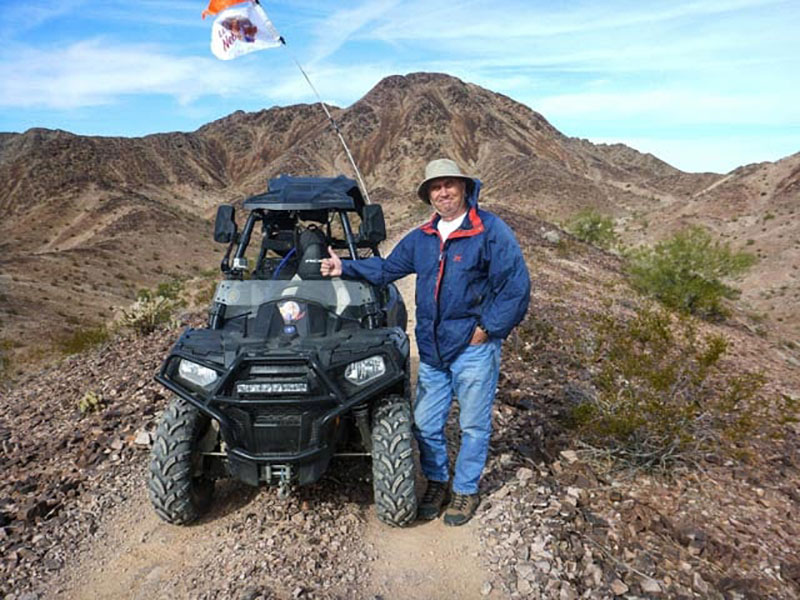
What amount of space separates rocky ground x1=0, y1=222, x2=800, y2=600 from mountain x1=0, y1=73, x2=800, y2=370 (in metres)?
15.5

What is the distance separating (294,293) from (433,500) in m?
1.76

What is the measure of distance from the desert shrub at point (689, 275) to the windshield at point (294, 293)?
11.1 metres

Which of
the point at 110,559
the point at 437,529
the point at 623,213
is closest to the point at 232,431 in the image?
the point at 110,559

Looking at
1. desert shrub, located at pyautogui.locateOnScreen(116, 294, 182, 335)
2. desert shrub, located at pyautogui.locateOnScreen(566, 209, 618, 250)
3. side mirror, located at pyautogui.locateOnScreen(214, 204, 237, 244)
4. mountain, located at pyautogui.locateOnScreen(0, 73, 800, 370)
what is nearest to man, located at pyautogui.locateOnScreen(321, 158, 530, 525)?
side mirror, located at pyautogui.locateOnScreen(214, 204, 237, 244)

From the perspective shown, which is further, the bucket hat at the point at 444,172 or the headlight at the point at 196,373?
the bucket hat at the point at 444,172

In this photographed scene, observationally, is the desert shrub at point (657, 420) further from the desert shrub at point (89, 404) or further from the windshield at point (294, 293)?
the desert shrub at point (89, 404)

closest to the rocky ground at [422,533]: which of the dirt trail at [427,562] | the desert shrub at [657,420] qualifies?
the dirt trail at [427,562]

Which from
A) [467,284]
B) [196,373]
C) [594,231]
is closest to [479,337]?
[467,284]

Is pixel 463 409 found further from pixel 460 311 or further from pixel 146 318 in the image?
pixel 146 318

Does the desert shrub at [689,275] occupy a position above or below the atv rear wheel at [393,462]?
below

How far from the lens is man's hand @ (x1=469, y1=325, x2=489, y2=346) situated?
11.6 feet

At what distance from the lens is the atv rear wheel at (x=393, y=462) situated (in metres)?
3.47

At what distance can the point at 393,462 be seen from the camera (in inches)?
136

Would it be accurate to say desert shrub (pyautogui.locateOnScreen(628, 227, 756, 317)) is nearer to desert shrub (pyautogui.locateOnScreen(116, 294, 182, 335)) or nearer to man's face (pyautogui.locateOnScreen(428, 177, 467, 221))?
desert shrub (pyautogui.locateOnScreen(116, 294, 182, 335))
